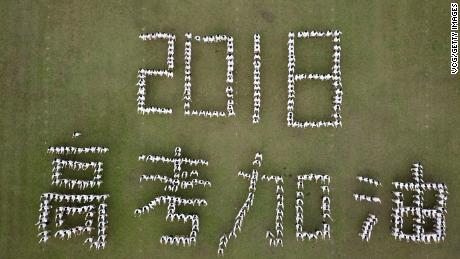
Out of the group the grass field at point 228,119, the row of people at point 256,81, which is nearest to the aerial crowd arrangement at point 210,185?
the row of people at point 256,81

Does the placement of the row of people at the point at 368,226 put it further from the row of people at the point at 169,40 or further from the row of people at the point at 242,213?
the row of people at the point at 169,40

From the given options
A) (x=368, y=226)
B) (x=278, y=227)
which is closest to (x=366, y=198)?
(x=368, y=226)

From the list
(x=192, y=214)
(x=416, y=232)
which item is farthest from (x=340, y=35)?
(x=192, y=214)

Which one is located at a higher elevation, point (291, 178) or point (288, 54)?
point (288, 54)

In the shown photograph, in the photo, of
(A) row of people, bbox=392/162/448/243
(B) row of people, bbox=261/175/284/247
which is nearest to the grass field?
(B) row of people, bbox=261/175/284/247

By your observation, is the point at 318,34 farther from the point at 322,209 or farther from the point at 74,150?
the point at 74,150

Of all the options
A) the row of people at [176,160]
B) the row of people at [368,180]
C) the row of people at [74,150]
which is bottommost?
the row of people at [368,180]

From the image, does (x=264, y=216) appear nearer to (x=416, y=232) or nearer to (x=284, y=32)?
(x=416, y=232)

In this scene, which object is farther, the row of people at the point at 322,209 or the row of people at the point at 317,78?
the row of people at the point at 317,78
